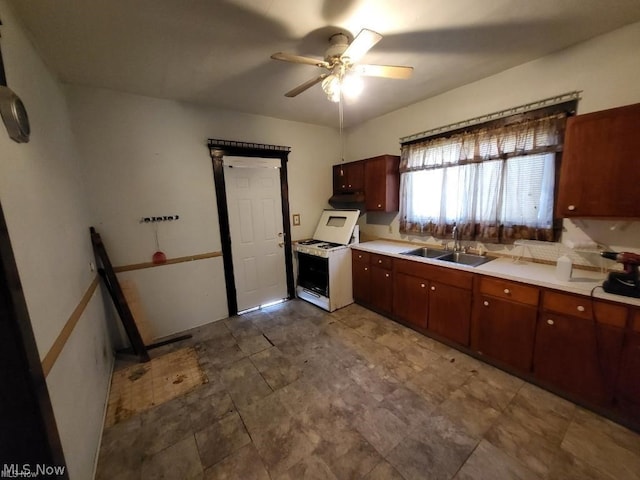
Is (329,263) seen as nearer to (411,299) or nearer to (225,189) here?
(411,299)

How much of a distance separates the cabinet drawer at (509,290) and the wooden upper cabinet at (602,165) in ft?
2.11

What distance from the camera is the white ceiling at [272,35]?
1478mm

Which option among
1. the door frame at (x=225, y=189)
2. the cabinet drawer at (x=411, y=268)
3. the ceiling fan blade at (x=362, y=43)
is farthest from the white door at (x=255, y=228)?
the ceiling fan blade at (x=362, y=43)

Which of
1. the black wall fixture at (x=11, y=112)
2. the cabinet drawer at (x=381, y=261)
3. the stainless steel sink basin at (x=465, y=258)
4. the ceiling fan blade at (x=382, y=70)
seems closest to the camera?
the black wall fixture at (x=11, y=112)

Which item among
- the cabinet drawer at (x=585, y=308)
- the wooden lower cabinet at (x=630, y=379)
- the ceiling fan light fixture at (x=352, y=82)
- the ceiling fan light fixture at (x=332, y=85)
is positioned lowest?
the wooden lower cabinet at (x=630, y=379)

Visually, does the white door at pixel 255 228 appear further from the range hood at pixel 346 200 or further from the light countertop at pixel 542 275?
the light countertop at pixel 542 275

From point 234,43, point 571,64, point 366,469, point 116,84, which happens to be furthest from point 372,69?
point 366,469

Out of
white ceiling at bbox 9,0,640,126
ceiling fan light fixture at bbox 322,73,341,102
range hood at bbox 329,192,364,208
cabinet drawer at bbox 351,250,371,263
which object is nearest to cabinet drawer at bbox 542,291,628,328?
cabinet drawer at bbox 351,250,371,263

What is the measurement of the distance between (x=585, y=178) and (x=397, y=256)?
1.62 meters

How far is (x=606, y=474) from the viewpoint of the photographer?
4.42ft

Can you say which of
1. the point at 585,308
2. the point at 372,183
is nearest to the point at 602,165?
the point at 585,308

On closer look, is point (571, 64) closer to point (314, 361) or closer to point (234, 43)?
point (234, 43)

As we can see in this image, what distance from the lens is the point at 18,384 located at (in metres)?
0.89

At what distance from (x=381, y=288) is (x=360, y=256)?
514 mm
